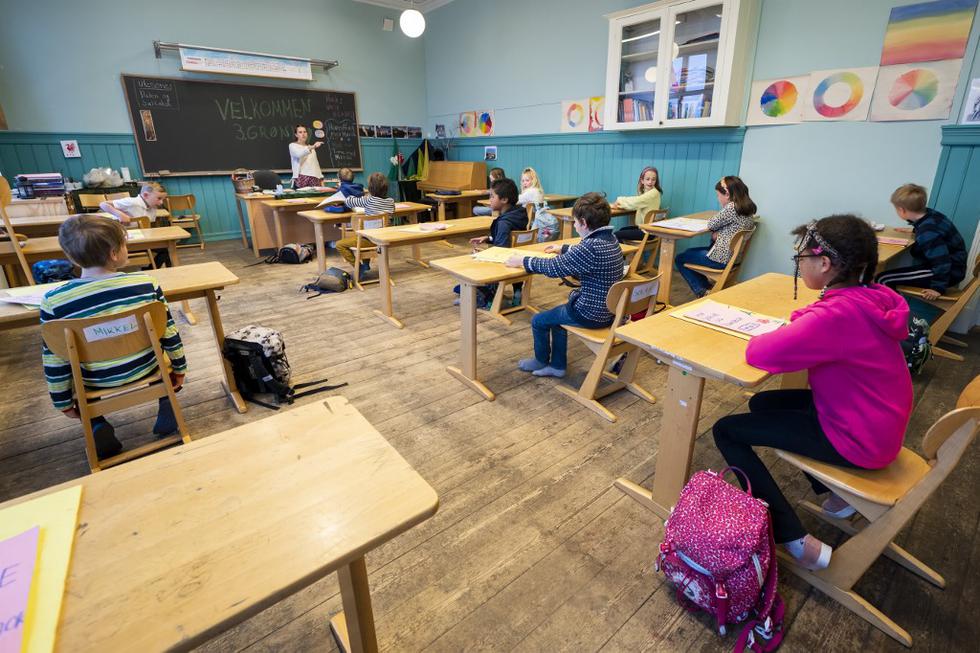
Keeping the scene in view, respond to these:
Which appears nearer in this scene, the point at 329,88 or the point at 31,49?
the point at 31,49

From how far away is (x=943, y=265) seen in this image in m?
2.92

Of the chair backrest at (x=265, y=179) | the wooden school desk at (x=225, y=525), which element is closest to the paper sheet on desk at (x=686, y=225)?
the wooden school desk at (x=225, y=525)

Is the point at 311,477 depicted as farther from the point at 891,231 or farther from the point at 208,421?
the point at 891,231

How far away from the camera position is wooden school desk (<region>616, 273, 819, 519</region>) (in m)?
1.42

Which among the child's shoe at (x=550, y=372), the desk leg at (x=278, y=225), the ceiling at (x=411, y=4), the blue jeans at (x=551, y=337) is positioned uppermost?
the ceiling at (x=411, y=4)

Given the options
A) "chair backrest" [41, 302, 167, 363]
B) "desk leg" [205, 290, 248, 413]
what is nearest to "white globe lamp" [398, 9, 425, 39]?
"desk leg" [205, 290, 248, 413]

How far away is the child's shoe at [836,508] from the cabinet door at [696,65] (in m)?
3.55

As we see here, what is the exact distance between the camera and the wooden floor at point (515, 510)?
4.52 ft

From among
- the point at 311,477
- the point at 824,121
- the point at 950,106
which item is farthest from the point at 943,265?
the point at 311,477

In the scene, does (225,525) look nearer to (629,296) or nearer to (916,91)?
(629,296)

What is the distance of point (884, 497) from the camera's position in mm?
1227

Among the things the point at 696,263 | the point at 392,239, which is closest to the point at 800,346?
the point at 696,263

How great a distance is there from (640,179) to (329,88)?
4.98 meters

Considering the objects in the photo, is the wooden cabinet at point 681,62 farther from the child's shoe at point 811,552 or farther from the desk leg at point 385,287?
the child's shoe at point 811,552
